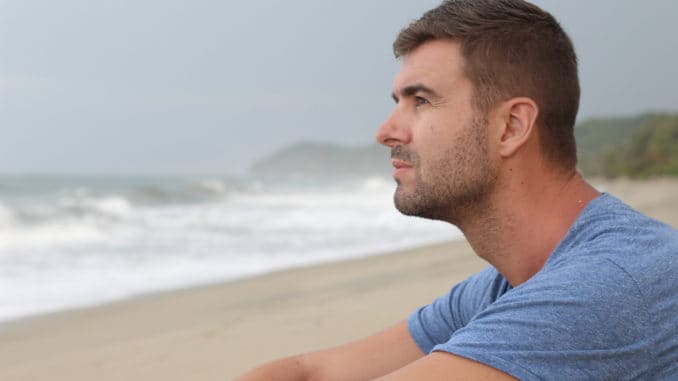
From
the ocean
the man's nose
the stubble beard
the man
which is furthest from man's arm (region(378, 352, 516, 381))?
the ocean

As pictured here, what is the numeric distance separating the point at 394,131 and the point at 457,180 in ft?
0.68

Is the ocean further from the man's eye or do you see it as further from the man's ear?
the man's ear

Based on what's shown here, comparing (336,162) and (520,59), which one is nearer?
(520,59)

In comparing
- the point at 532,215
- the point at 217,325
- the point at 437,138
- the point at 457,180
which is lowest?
the point at 532,215

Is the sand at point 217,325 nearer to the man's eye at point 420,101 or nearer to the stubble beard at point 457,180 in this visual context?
the stubble beard at point 457,180

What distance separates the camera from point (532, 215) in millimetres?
1661

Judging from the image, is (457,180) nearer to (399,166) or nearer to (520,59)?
(399,166)

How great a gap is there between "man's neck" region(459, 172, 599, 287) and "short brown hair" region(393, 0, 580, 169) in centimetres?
7

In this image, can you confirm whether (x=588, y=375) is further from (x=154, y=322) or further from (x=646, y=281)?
(x=154, y=322)

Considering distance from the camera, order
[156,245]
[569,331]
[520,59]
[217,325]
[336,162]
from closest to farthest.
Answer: [569,331] < [520,59] < [217,325] < [156,245] < [336,162]

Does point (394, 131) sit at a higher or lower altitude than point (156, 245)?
lower

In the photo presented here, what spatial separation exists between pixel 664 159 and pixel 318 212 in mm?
16512

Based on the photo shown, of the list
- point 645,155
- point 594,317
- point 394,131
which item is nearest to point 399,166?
point 394,131

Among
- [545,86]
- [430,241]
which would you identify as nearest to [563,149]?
[545,86]
